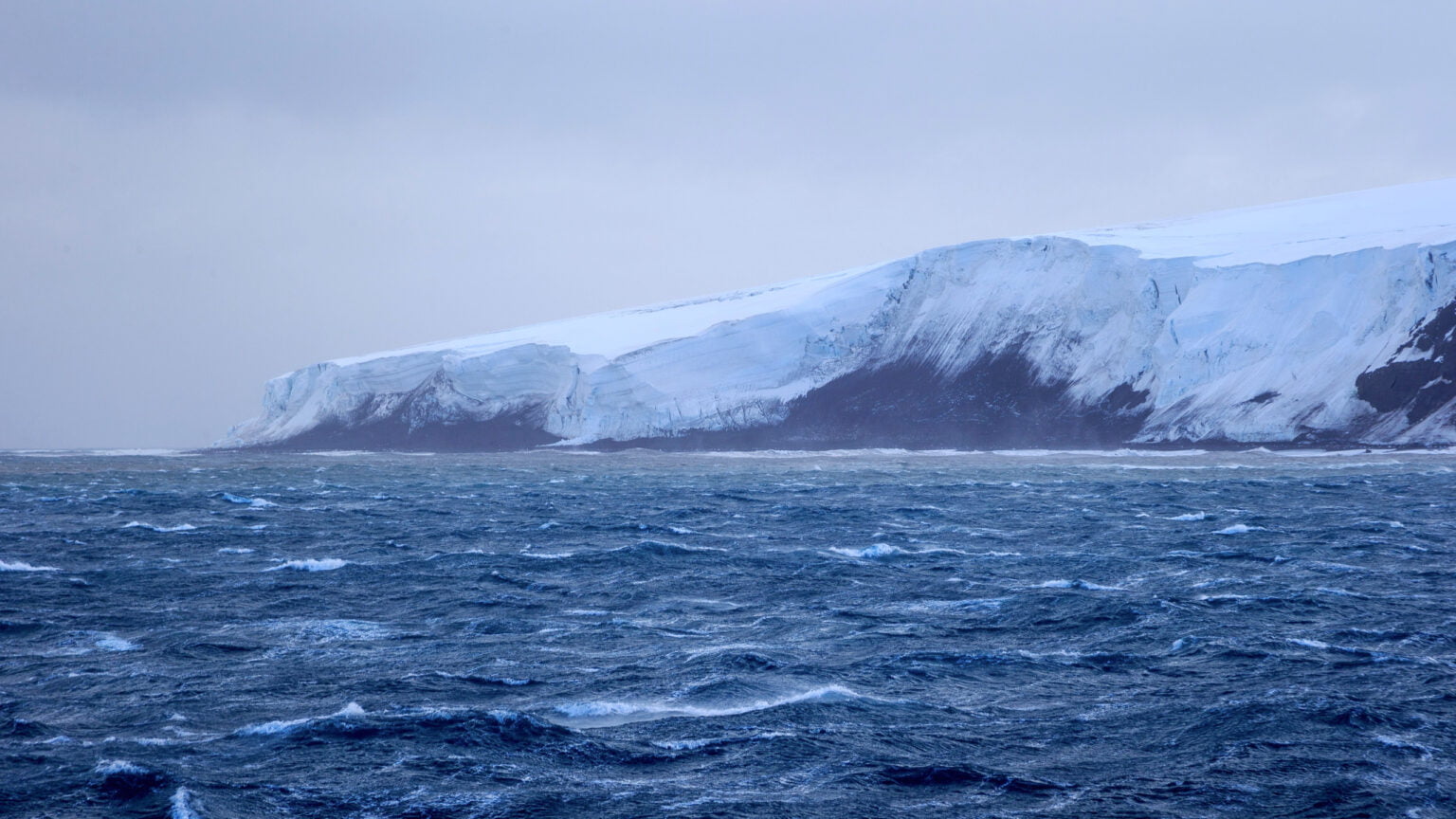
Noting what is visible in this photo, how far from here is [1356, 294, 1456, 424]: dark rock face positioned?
2219 inches

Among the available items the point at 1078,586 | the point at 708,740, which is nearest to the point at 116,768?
the point at 708,740

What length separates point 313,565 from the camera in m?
20.7

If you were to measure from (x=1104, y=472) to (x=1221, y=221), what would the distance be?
44.6m

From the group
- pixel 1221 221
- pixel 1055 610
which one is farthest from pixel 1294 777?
pixel 1221 221

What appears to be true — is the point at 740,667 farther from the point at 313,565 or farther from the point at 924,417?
the point at 924,417

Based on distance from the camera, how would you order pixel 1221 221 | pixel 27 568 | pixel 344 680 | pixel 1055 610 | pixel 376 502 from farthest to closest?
pixel 1221 221, pixel 376 502, pixel 27 568, pixel 1055 610, pixel 344 680

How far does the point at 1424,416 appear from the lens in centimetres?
5647

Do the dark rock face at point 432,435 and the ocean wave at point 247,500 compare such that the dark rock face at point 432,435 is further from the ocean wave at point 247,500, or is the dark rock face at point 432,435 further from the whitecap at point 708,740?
the whitecap at point 708,740

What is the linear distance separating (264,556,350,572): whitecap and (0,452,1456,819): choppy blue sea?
135 mm

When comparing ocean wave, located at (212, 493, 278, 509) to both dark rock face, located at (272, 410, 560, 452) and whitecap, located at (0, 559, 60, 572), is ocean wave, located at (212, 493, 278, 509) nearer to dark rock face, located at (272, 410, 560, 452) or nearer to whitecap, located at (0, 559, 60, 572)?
whitecap, located at (0, 559, 60, 572)

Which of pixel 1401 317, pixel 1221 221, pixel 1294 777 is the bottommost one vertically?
pixel 1294 777

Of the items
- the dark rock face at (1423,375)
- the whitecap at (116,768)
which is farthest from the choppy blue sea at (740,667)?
the dark rock face at (1423,375)

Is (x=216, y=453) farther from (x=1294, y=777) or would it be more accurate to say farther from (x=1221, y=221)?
(x=1294, y=777)

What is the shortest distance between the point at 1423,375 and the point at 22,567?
188ft
